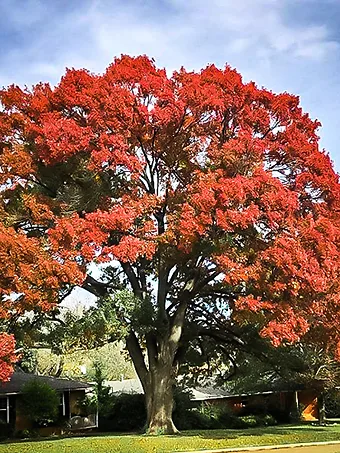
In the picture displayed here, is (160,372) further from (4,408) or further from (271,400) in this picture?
(271,400)

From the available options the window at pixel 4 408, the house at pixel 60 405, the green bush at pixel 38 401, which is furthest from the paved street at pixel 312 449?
the window at pixel 4 408

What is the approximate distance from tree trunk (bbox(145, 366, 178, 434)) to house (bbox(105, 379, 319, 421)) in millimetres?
13328

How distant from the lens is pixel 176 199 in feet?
74.0

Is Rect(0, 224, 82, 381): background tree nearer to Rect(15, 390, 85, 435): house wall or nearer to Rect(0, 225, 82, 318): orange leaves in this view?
Rect(0, 225, 82, 318): orange leaves

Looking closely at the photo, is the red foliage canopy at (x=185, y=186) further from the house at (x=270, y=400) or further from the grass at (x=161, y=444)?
the house at (x=270, y=400)

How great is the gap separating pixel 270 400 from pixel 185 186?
21.5 m

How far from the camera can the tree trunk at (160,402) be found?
23891mm

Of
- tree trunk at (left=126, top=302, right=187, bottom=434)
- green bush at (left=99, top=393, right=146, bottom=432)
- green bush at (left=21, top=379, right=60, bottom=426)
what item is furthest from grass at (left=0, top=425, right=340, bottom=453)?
green bush at (left=99, top=393, right=146, bottom=432)

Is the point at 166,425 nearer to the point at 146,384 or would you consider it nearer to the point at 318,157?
the point at 146,384

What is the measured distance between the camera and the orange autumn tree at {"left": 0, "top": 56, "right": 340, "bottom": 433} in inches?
784

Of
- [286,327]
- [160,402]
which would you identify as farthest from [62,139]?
[160,402]

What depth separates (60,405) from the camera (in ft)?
108

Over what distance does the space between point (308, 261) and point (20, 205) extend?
34.0ft

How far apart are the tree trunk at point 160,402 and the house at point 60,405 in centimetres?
799
